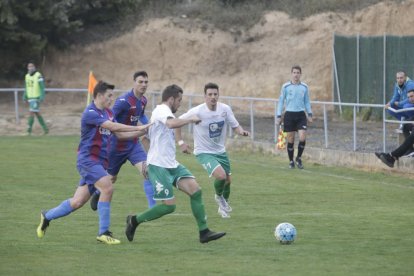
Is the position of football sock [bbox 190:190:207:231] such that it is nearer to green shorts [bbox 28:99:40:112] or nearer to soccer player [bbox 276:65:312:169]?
soccer player [bbox 276:65:312:169]

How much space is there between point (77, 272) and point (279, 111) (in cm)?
1242

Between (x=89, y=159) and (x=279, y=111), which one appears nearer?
(x=89, y=159)

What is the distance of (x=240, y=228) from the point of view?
13836 mm

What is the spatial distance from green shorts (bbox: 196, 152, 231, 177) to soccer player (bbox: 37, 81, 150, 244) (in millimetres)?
2809

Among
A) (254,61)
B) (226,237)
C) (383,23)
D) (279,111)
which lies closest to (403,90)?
→ (279,111)

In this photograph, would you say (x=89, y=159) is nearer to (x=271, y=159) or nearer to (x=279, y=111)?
(x=279, y=111)

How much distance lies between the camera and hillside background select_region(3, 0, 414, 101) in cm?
3756

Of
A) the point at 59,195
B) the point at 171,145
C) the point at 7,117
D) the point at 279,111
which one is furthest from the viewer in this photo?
the point at 7,117

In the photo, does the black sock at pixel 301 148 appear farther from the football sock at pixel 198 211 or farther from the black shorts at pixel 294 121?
the football sock at pixel 198 211

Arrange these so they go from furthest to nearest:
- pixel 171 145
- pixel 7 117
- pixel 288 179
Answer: pixel 7 117
pixel 288 179
pixel 171 145

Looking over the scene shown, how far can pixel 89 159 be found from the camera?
1248 cm

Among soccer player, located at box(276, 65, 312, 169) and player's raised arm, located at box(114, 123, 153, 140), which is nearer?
player's raised arm, located at box(114, 123, 153, 140)

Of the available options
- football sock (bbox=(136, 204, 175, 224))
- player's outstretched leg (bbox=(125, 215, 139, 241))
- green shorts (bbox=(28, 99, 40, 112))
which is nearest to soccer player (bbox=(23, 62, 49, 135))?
green shorts (bbox=(28, 99, 40, 112))

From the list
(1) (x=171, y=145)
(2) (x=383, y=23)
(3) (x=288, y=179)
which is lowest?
(3) (x=288, y=179)
